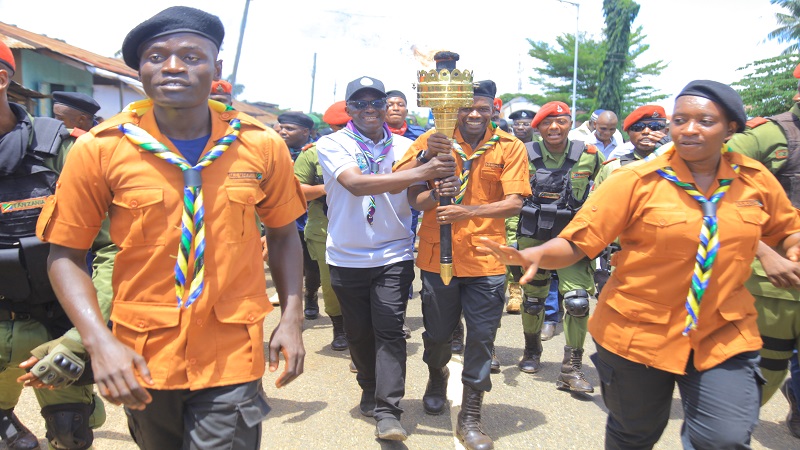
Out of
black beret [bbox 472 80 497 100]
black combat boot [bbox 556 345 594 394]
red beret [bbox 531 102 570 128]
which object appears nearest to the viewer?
black beret [bbox 472 80 497 100]

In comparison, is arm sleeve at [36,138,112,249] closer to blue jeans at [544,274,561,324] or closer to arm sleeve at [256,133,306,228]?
arm sleeve at [256,133,306,228]

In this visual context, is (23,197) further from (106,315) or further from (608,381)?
(608,381)

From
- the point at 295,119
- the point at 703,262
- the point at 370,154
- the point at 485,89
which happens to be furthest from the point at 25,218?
the point at 295,119

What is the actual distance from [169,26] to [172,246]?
0.83 m

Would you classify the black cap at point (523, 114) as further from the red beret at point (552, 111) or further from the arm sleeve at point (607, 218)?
the arm sleeve at point (607, 218)

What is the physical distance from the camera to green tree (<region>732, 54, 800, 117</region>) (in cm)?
2361

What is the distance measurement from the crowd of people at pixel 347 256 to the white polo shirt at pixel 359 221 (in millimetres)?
16

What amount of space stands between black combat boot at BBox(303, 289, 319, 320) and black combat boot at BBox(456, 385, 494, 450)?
11.2 ft

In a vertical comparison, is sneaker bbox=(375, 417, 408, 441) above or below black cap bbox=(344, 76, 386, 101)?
below

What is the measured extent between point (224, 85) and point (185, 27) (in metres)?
4.75

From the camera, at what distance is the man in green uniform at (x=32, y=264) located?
3.42m

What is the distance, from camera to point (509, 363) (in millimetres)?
6258

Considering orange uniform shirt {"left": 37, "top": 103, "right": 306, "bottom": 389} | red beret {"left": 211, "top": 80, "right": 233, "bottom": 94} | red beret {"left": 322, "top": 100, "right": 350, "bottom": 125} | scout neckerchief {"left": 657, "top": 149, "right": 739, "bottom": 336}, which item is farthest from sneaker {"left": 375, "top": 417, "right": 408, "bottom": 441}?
red beret {"left": 322, "top": 100, "right": 350, "bottom": 125}

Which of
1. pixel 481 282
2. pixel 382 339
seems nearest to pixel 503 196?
pixel 481 282
